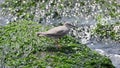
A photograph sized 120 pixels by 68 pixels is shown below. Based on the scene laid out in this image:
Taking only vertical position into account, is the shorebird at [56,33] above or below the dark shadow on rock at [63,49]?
above

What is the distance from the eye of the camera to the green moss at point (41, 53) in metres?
9.34

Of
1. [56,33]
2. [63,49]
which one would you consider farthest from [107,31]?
[63,49]

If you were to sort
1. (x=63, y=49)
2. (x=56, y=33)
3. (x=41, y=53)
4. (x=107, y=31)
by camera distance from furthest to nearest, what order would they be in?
1. (x=107, y=31)
2. (x=56, y=33)
3. (x=63, y=49)
4. (x=41, y=53)

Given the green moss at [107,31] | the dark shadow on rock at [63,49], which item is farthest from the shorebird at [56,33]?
the green moss at [107,31]

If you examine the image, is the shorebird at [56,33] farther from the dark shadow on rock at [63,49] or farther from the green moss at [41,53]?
the dark shadow on rock at [63,49]

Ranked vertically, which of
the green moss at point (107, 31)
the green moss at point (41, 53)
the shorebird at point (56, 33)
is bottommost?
the green moss at point (41, 53)

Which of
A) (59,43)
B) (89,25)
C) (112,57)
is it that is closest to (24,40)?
(59,43)

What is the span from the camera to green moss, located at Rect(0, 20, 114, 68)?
9.34 m

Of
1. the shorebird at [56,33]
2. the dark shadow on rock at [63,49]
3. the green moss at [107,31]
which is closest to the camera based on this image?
the dark shadow on rock at [63,49]

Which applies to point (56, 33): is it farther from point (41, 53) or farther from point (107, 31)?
point (107, 31)

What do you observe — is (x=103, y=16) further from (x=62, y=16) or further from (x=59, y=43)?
(x=59, y=43)

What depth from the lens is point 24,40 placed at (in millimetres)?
10461

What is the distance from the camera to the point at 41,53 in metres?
9.78

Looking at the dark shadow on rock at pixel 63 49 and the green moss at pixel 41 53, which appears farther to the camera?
the dark shadow on rock at pixel 63 49
